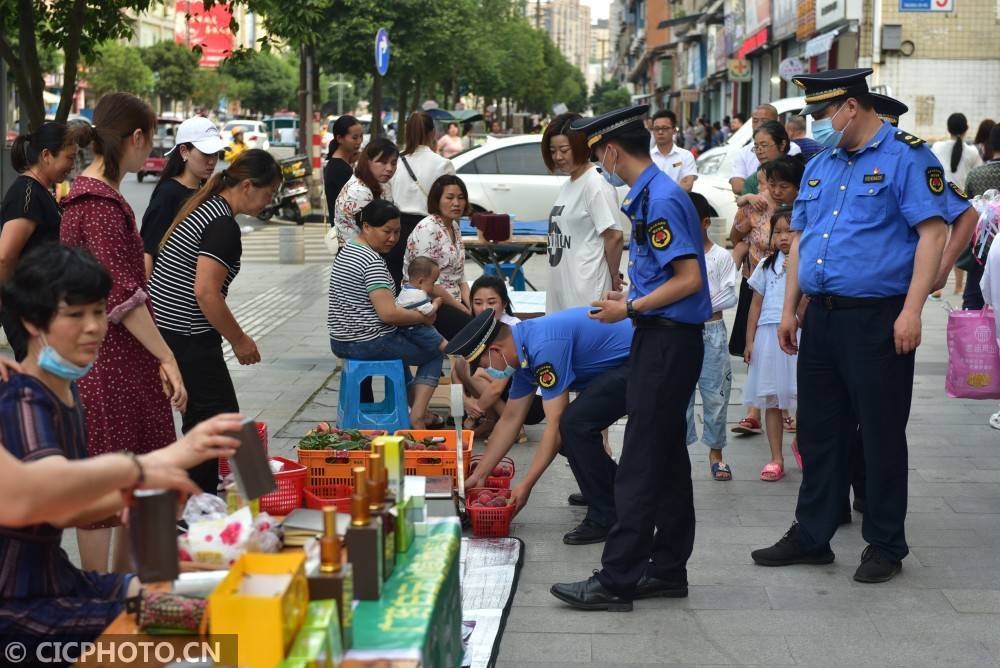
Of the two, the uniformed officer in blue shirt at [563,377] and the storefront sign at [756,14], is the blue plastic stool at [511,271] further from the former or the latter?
the storefront sign at [756,14]

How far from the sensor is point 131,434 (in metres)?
4.95

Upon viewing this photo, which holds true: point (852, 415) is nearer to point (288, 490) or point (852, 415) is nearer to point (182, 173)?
point (288, 490)

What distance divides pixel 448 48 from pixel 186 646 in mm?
33117

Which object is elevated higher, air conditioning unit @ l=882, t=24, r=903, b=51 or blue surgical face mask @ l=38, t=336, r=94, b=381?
air conditioning unit @ l=882, t=24, r=903, b=51

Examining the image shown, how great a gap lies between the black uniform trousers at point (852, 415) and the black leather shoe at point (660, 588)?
0.73 m

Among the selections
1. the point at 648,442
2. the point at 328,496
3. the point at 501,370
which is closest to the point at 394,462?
the point at 648,442

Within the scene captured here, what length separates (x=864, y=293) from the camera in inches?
214

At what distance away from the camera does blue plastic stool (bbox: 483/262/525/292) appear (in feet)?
38.2

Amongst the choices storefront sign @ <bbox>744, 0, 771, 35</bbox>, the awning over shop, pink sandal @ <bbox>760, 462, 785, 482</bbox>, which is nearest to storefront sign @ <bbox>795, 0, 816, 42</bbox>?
storefront sign @ <bbox>744, 0, 771, 35</bbox>

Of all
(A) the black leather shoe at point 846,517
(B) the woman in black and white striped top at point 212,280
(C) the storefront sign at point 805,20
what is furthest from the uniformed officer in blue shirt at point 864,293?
(C) the storefront sign at point 805,20

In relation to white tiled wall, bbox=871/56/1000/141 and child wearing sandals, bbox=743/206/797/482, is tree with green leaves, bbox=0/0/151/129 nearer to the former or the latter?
child wearing sandals, bbox=743/206/797/482

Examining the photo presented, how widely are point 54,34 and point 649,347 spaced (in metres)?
8.10

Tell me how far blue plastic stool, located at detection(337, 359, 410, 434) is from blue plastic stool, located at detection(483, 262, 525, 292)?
155 inches

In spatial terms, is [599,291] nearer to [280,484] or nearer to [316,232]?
[280,484]
